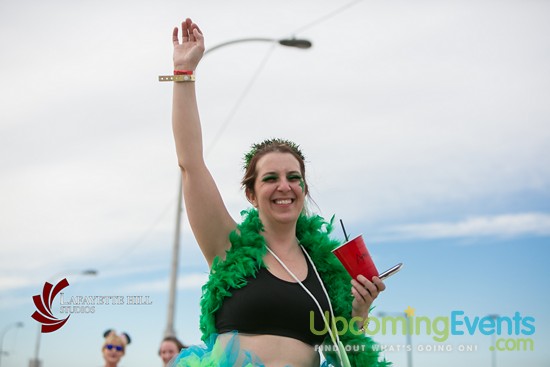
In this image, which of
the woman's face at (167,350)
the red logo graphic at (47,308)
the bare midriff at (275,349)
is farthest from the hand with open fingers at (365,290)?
the woman's face at (167,350)

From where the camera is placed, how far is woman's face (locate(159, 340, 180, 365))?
17.8 ft

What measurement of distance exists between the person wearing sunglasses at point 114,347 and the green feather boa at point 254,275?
3215mm

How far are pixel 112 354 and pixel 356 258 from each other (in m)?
3.64

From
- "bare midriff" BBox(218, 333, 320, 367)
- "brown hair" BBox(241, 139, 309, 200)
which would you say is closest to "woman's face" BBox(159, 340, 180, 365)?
"brown hair" BBox(241, 139, 309, 200)

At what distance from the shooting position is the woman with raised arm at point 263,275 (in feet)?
8.09

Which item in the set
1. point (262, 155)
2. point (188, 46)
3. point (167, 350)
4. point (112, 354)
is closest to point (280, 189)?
point (262, 155)

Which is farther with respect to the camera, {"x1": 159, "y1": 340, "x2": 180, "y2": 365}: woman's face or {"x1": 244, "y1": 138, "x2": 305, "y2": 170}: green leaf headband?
{"x1": 159, "y1": 340, "x2": 180, "y2": 365}: woman's face

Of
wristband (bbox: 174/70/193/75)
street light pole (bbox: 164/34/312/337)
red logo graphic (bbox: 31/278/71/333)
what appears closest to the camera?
wristband (bbox: 174/70/193/75)

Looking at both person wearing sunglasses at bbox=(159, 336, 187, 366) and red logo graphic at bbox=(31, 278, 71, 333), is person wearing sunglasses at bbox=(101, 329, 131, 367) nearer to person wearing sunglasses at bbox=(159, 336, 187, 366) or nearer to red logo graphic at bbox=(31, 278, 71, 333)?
A: person wearing sunglasses at bbox=(159, 336, 187, 366)

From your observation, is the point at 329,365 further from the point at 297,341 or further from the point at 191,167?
the point at 191,167

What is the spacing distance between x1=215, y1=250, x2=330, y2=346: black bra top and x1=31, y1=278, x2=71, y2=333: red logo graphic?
177 cm

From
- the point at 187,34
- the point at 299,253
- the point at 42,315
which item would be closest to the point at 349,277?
the point at 299,253

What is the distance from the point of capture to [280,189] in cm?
264

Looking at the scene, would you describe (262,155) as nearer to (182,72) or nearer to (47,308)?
(182,72)
